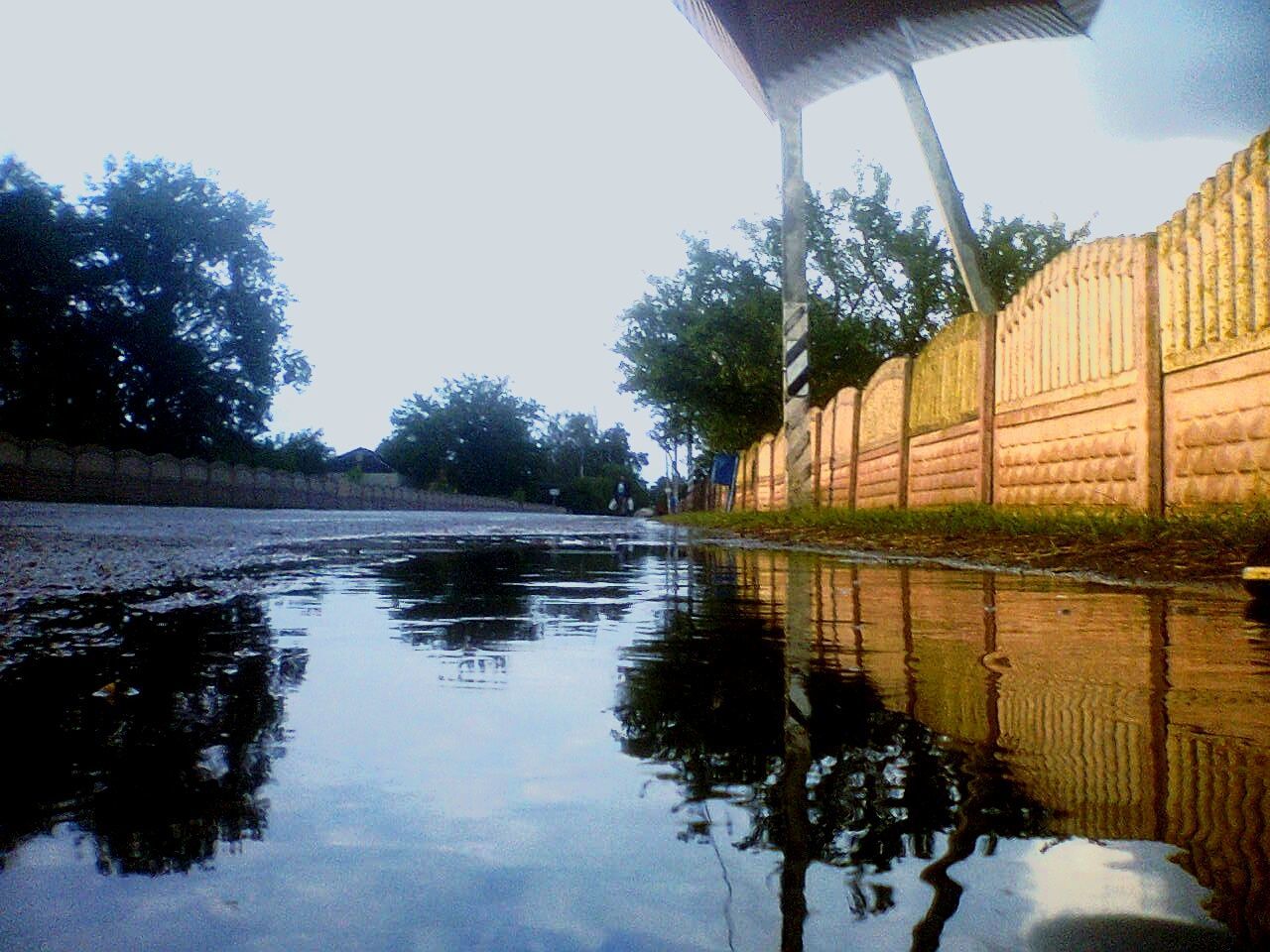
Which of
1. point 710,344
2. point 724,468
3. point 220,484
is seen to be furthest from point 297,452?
point 710,344

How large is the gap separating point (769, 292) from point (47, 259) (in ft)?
93.1

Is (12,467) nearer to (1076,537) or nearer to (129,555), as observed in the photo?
(129,555)

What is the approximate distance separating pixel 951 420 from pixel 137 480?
27.4m

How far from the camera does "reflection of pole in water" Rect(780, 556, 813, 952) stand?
983 mm

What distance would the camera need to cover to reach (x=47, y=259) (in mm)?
44188

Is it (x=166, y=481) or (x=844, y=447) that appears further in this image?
(x=166, y=481)

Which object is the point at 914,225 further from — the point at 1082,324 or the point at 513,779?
the point at 513,779

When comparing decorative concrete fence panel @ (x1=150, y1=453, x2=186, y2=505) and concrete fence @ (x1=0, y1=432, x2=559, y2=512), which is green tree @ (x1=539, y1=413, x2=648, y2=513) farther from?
decorative concrete fence panel @ (x1=150, y1=453, x2=186, y2=505)

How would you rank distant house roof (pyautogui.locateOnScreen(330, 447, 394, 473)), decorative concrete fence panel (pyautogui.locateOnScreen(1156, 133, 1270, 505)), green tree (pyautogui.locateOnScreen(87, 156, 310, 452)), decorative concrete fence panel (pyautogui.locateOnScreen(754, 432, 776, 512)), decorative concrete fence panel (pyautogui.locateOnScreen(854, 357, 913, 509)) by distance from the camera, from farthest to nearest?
distant house roof (pyautogui.locateOnScreen(330, 447, 394, 473)) < green tree (pyautogui.locateOnScreen(87, 156, 310, 452)) < decorative concrete fence panel (pyautogui.locateOnScreen(754, 432, 776, 512)) < decorative concrete fence panel (pyautogui.locateOnScreen(854, 357, 913, 509)) < decorative concrete fence panel (pyautogui.locateOnScreen(1156, 133, 1270, 505))

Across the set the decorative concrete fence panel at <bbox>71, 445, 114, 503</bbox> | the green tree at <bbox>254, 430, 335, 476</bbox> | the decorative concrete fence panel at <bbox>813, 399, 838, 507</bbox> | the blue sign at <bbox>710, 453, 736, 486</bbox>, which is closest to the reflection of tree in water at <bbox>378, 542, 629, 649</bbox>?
the decorative concrete fence panel at <bbox>813, 399, 838, 507</bbox>

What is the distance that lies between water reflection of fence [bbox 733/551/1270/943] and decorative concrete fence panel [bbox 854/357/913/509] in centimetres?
1132

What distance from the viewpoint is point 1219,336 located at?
7824mm

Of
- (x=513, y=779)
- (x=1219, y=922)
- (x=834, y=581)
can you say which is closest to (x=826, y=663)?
(x=513, y=779)

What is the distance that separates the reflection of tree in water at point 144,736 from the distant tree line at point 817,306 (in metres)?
25.9
